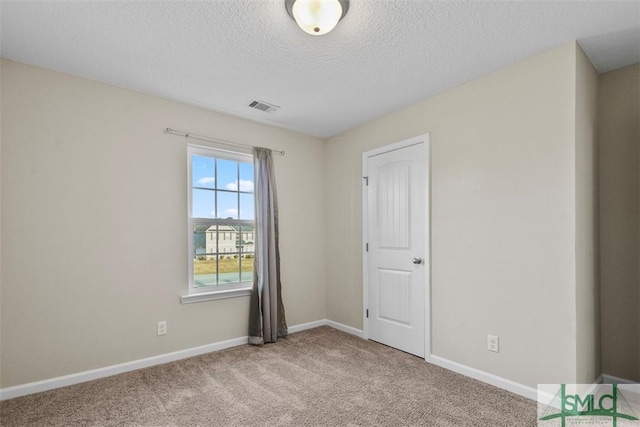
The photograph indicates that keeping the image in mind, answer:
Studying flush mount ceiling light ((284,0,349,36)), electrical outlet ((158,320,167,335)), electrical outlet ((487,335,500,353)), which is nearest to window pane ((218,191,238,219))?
electrical outlet ((158,320,167,335))

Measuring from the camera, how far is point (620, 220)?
2488 mm

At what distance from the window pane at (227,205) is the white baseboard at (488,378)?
2.41 m

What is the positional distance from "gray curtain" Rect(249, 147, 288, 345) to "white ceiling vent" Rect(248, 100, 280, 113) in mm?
451

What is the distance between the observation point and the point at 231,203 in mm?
3539

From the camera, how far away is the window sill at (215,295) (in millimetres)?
3137

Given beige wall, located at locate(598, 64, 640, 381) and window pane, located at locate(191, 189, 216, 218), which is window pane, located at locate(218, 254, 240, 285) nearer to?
window pane, located at locate(191, 189, 216, 218)

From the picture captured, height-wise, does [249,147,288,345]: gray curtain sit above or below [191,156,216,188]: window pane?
below

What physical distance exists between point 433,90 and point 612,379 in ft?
8.84

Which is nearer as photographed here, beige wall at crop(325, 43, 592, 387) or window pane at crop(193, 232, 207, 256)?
beige wall at crop(325, 43, 592, 387)

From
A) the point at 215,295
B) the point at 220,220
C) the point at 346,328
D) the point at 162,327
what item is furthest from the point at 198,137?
the point at 346,328

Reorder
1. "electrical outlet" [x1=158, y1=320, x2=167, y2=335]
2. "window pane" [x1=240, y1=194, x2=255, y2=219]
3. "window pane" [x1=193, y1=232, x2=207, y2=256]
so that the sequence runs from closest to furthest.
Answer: "electrical outlet" [x1=158, y1=320, x2=167, y2=335]
"window pane" [x1=193, y1=232, x2=207, y2=256]
"window pane" [x1=240, y1=194, x2=255, y2=219]

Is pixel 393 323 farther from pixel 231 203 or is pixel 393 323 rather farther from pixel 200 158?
pixel 200 158

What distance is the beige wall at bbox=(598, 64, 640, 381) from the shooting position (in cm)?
244

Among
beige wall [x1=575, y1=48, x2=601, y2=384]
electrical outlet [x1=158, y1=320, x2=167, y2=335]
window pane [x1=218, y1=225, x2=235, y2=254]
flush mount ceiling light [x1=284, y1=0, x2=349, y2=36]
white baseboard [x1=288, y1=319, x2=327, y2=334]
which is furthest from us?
white baseboard [x1=288, y1=319, x2=327, y2=334]
